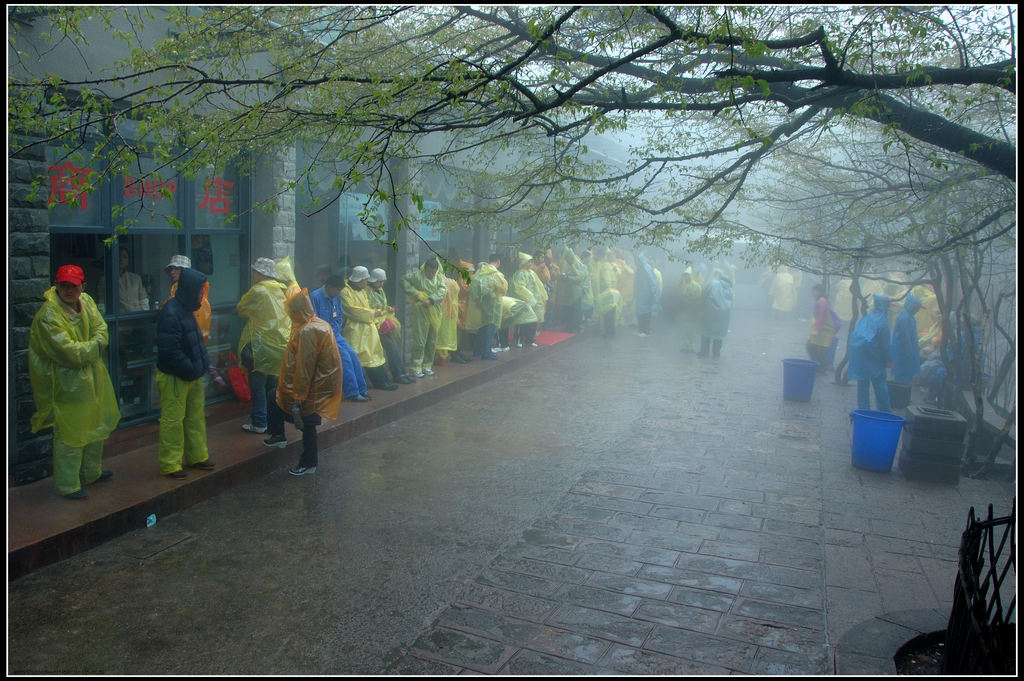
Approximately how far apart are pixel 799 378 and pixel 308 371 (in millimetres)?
7918

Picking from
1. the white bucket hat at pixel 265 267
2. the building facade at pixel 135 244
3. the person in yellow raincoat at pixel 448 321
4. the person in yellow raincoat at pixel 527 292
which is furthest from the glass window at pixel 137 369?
the person in yellow raincoat at pixel 527 292

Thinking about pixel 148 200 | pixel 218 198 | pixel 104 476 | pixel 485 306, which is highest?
pixel 218 198

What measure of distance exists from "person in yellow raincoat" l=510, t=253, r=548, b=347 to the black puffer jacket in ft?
29.1

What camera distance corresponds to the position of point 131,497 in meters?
6.39

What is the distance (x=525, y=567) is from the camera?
579 cm

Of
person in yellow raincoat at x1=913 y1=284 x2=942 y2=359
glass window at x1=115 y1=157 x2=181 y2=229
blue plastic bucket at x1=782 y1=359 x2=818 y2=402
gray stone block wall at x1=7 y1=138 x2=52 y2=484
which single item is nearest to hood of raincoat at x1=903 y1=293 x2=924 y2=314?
blue plastic bucket at x1=782 y1=359 x2=818 y2=402

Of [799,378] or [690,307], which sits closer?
A: [799,378]

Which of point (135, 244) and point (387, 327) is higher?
point (135, 244)

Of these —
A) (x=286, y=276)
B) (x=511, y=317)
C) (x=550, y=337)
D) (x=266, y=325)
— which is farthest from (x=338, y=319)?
(x=550, y=337)

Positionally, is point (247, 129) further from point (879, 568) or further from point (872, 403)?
point (872, 403)

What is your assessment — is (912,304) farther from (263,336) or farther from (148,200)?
(148,200)

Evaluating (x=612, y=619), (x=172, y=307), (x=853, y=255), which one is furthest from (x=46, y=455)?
(x=853, y=255)

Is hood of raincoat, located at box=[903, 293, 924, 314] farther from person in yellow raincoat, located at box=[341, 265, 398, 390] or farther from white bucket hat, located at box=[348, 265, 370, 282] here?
white bucket hat, located at box=[348, 265, 370, 282]

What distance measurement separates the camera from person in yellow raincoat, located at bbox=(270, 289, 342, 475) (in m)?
7.30
